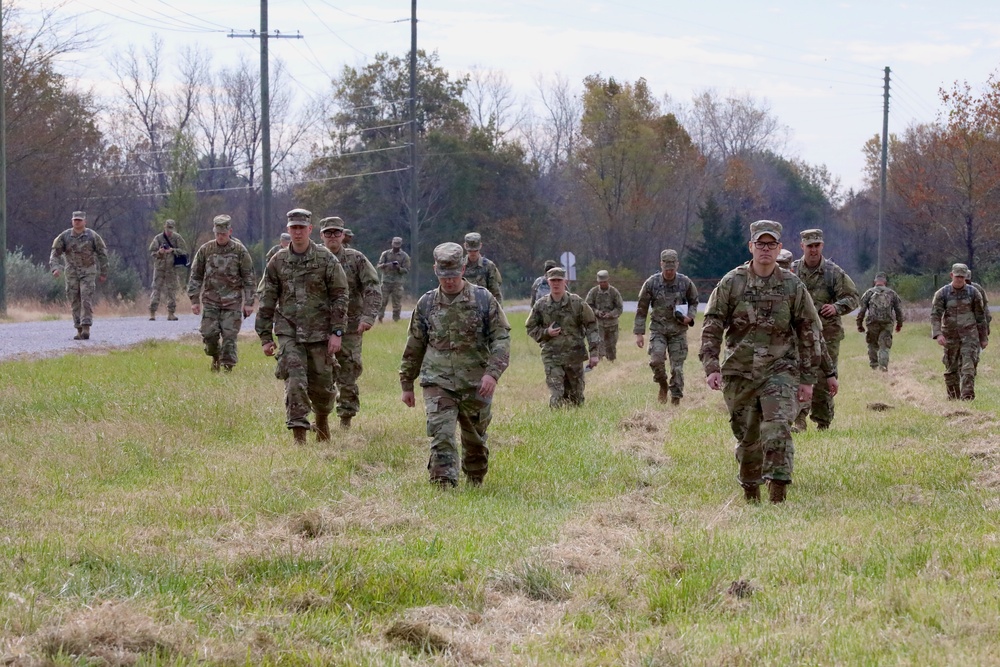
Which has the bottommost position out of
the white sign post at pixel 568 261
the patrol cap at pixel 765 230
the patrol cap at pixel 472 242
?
the patrol cap at pixel 765 230

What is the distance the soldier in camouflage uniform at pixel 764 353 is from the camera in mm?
9812

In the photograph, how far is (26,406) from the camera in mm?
13633

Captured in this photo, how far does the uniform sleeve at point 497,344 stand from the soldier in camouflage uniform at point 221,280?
744 centimetres

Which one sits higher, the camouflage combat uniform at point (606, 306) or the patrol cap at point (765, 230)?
the patrol cap at point (765, 230)

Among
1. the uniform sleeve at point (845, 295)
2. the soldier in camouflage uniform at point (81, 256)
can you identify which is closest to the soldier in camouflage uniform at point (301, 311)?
the uniform sleeve at point (845, 295)

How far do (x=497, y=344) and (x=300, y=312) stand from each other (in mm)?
2684

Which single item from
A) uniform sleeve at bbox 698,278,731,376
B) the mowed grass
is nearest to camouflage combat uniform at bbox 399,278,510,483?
the mowed grass

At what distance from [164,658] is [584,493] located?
5.29 m

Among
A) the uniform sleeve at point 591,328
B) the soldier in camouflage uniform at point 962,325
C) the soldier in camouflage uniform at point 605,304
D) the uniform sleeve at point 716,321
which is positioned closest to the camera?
the uniform sleeve at point 716,321

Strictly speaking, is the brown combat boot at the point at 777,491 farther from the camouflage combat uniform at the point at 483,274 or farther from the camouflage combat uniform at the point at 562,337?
the camouflage combat uniform at the point at 483,274

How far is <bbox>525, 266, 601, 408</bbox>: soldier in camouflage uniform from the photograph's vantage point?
16.5m

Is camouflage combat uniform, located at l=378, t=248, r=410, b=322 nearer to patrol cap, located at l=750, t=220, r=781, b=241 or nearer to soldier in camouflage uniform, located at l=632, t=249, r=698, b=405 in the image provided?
soldier in camouflage uniform, located at l=632, t=249, r=698, b=405

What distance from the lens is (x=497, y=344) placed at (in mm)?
10312

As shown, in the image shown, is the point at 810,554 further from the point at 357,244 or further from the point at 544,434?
the point at 357,244
